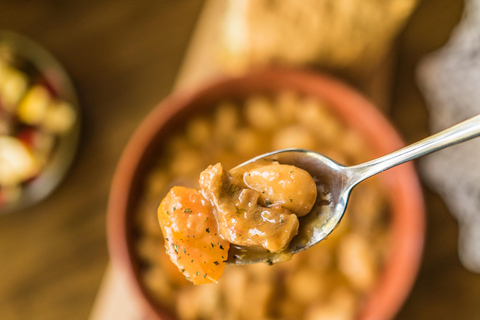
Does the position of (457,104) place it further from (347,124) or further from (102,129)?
(102,129)

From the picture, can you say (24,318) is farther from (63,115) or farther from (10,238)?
(63,115)

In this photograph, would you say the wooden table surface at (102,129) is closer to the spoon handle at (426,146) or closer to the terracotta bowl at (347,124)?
the terracotta bowl at (347,124)

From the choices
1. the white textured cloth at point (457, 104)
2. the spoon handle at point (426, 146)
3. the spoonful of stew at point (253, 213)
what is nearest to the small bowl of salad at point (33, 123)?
the spoonful of stew at point (253, 213)

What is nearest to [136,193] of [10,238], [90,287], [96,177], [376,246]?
[96,177]

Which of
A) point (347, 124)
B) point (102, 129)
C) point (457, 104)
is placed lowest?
point (457, 104)

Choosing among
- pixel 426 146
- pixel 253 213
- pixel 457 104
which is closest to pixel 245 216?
pixel 253 213

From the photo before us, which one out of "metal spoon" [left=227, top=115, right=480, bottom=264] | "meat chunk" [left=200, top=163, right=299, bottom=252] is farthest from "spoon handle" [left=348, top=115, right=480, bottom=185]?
"meat chunk" [left=200, top=163, right=299, bottom=252]
